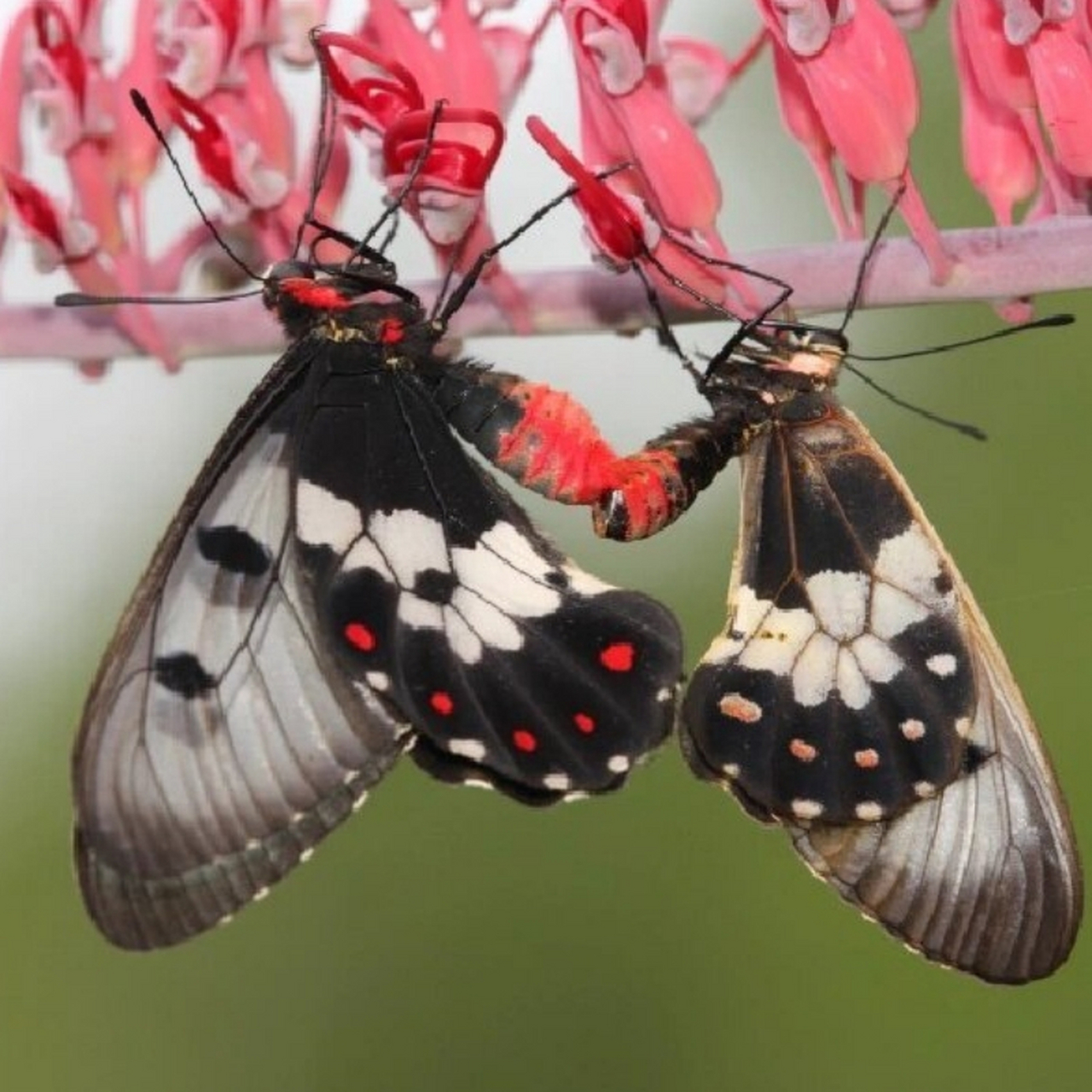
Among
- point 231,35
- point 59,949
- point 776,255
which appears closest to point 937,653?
point 776,255

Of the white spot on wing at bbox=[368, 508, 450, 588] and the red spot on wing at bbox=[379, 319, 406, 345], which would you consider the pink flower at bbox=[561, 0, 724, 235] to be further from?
the white spot on wing at bbox=[368, 508, 450, 588]

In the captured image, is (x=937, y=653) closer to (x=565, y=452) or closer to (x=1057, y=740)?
(x=565, y=452)

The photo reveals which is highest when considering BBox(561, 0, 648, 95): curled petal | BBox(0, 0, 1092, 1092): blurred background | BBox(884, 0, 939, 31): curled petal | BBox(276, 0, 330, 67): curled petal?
BBox(276, 0, 330, 67): curled petal

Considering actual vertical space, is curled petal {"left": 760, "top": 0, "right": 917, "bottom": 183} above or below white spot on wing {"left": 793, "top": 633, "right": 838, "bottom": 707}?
above

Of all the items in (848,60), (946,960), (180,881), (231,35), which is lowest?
(946,960)

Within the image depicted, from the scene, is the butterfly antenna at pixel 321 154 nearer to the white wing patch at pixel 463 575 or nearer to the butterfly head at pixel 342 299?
the butterfly head at pixel 342 299

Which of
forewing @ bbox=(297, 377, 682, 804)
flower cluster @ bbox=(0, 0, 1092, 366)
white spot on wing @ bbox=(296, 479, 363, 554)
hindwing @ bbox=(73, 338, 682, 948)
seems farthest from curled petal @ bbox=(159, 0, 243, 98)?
white spot on wing @ bbox=(296, 479, 363, 554)

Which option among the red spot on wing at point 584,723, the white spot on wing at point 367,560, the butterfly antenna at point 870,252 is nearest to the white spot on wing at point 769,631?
the red spot on wing at point 584,723
